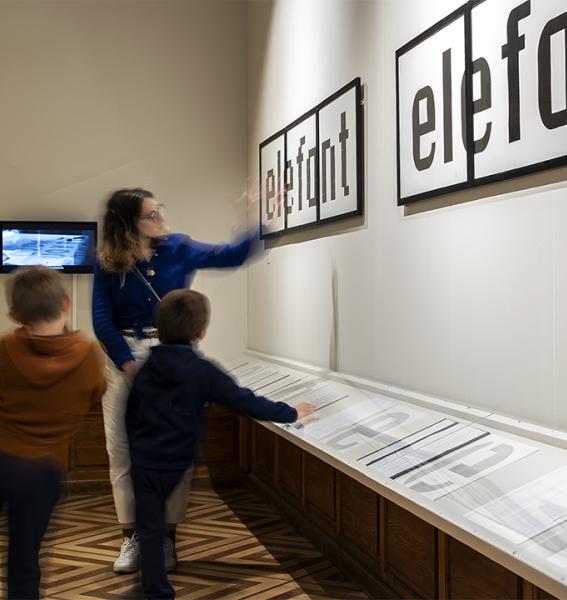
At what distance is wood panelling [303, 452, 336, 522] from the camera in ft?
12.3

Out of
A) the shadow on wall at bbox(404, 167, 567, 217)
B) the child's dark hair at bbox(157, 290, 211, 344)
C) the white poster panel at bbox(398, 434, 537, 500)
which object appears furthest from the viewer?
the child's dark hair at bbox(157, 290, 211, 344)

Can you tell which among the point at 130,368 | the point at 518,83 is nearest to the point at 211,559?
the point at 130,368

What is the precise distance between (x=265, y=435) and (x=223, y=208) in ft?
5.85

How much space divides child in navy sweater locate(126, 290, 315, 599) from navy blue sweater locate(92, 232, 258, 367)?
0.66 metres

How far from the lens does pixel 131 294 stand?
3.40 metres

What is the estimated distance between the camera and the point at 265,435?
4.88 meters

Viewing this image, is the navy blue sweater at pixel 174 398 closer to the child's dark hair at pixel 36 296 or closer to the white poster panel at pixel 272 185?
the child's dark hair at pixel 36 296

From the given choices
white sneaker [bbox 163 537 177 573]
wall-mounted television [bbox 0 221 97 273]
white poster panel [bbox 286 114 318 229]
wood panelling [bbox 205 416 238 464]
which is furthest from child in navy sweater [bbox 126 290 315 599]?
wall-mounted television [bbox 0 221 97 273]

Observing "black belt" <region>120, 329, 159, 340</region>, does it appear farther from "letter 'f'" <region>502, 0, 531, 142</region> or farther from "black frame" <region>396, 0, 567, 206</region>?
"letter 'f'" <region>502, 0, 531, 142</region>

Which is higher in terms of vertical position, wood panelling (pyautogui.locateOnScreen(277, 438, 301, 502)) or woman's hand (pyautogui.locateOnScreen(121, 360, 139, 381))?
woman's hand (pyautogui.locateOnScreen(121, 360, 139, 381))

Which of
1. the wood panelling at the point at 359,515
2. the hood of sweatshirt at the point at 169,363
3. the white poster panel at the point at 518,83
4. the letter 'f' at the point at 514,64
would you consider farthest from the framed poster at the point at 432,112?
the wood panelling at the point at 359,515

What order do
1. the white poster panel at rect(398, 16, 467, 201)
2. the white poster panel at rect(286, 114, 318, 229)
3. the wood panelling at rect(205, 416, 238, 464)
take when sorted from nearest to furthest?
the white poster panel at rect(398, 16, 467, 201) → the white poster panel at rect(286, 114, 318, 229) → the wood panelling at rect(205, 416, 238, 464)

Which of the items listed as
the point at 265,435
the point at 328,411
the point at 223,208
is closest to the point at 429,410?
the point at 328,411

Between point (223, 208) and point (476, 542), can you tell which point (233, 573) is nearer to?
point (476, 542)
